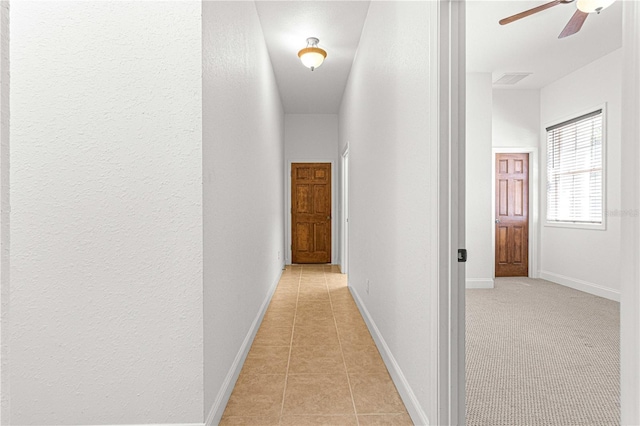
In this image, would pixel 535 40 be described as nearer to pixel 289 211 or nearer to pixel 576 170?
pixel 576 170

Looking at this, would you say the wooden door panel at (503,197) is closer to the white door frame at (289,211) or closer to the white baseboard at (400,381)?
the white door frame at (289,211)

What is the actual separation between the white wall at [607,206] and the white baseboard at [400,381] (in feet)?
9.40

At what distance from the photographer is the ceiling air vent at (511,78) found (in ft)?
15.9

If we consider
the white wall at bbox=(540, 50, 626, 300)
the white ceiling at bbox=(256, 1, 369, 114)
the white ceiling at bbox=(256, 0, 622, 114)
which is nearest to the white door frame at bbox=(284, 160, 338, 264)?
the white ceiling at bbox=(256, 1, 369, 114)

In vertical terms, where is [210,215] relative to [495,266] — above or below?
above

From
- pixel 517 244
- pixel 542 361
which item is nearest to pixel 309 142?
pixel 517 244

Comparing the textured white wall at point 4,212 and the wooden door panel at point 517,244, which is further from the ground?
the textured white wall at point 4,212

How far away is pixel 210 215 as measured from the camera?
1.71m

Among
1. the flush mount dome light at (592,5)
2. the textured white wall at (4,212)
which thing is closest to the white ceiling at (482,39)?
the flush mount dome light at (592,5)

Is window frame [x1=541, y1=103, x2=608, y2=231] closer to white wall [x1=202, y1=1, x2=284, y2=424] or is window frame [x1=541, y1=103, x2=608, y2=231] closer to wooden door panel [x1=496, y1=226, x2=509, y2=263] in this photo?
wooden door panel [x1=496, y1=226, x2=509, y2=263]

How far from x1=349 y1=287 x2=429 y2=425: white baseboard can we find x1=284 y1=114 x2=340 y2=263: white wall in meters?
3.84

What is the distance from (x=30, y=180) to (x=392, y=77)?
79.8 inches

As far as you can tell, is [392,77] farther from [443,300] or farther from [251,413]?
[251,413]

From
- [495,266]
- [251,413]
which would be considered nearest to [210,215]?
[251,413]
